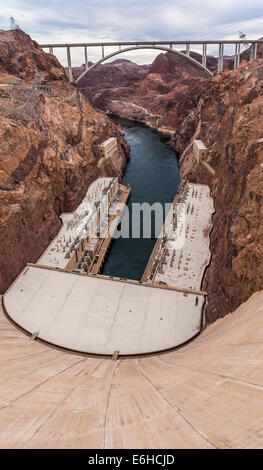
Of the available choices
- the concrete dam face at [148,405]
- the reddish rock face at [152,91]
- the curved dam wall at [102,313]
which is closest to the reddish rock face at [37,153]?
the curved dam wall at [102,313]

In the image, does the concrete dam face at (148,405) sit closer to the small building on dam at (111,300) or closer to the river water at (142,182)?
the small building on dam at (111,300)

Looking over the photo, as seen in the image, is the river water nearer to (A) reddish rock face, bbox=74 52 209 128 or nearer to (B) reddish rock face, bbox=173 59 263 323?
(A) reddish rock face, bbox=74 52 209 128

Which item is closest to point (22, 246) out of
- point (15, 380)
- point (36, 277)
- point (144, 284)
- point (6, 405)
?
point (36, 277)

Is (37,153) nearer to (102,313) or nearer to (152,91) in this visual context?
(102,313)

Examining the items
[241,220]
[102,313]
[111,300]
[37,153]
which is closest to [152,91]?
[37,153]

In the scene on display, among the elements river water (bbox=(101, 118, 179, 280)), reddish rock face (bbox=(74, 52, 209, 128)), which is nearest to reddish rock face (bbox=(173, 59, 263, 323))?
river water (bbox=(101, 118, 179, 280))

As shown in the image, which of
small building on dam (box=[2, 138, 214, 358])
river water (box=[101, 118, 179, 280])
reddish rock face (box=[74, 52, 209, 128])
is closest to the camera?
small building on dam (box=[2, 138, 214, 358])
